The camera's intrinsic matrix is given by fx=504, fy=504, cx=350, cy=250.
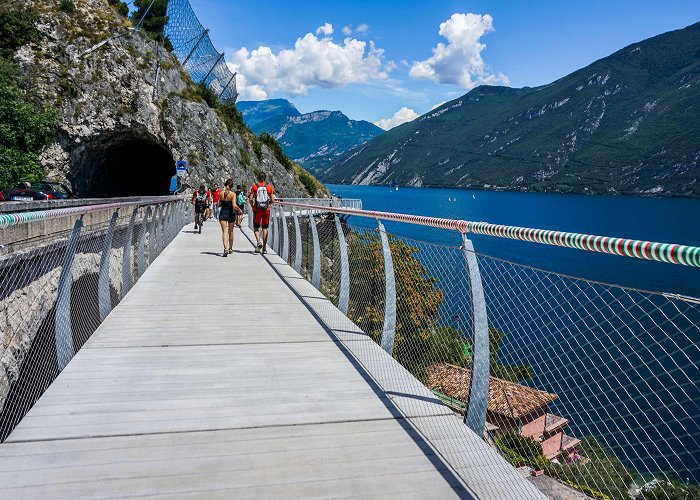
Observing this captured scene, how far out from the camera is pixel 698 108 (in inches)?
7456

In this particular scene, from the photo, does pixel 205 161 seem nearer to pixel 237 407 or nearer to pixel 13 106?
pixel 13 106

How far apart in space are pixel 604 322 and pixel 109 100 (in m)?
36.0

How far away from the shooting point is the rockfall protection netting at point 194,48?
2100 inches

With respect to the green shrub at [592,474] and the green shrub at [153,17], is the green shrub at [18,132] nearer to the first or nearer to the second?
the green shrub at [153,17]

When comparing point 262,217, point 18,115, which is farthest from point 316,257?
point 18,115

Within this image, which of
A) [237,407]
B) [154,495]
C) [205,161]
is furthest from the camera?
[205,161]

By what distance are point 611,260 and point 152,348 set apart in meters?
58.8

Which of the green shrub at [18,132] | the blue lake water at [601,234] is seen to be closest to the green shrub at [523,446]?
the blue lake water at [601,234]

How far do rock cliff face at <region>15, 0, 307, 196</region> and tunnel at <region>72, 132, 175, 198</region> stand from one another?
129mm

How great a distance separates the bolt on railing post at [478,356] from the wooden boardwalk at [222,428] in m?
0.44

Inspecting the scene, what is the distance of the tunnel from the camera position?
38281 mm

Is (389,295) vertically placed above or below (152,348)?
above

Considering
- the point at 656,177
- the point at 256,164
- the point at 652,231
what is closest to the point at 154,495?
the point at 256,164

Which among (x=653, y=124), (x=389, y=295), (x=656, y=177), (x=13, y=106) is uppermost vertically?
(x=653, y=124)
